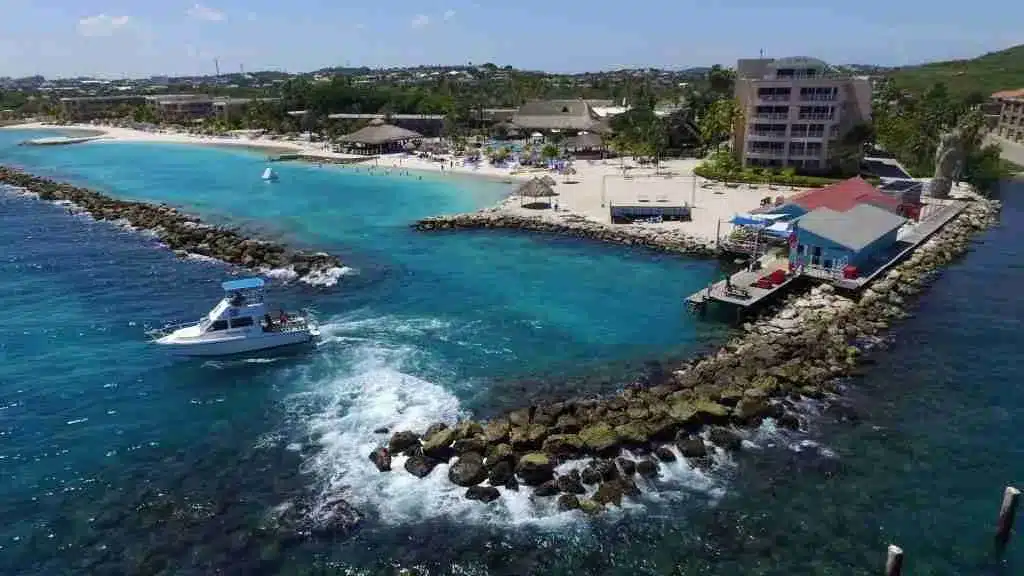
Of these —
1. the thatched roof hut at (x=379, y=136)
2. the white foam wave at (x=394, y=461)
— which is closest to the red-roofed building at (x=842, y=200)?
the white foam wave at (x=394, y=461)

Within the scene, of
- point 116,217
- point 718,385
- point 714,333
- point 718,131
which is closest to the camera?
point 718,385

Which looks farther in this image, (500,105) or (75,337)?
(500,105)

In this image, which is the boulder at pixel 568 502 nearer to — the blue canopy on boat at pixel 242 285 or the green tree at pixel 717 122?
the blue canopy on boat at pixel 242 285

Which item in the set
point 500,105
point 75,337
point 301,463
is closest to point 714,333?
point 301,463

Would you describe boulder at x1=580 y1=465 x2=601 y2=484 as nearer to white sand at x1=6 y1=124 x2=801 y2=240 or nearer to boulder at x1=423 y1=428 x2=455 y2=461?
boulder at x1=423 y1=428 x2=455 y2=461

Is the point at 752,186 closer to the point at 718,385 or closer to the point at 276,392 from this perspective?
the point at 718,385

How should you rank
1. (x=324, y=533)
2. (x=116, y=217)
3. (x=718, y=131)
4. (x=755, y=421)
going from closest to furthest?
(x=324, y=533), (x=755, y=421), (x=116, y=217), (x=718, y=131)

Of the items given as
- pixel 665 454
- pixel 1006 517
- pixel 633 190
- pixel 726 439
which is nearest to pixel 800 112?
pixel 633 190

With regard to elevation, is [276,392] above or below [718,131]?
below
